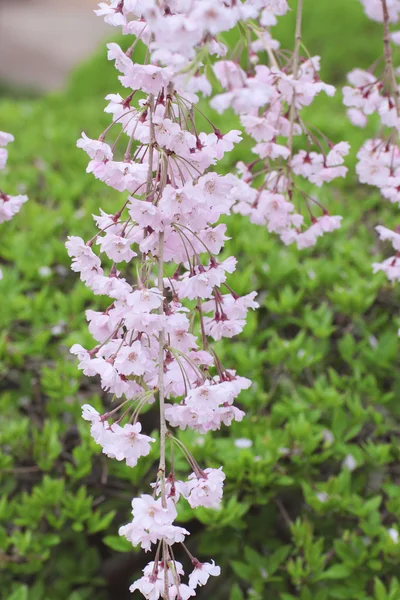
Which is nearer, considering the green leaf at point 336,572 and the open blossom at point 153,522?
the open blossom at point 153,522

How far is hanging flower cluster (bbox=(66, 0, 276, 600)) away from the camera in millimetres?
964

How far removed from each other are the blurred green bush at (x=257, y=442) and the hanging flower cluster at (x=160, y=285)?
2.43ft

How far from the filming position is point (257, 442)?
1864mm

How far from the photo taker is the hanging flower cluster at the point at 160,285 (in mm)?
964

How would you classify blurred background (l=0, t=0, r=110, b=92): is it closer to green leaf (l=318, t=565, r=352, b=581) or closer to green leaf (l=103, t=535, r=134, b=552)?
green leaf (l=103, t=535, r=134, b=552)

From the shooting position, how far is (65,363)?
6.75 feet

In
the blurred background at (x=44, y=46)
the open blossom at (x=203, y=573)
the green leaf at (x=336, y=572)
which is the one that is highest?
the open blossom at (x=203, y=573)

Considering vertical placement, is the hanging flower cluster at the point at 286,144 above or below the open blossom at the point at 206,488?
above

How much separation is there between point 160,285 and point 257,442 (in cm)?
98

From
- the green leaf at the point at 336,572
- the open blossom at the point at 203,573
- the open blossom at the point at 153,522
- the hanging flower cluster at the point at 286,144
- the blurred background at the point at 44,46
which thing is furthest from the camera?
the blurred background at the point at 44,46

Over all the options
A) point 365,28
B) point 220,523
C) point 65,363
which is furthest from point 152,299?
point 365,28

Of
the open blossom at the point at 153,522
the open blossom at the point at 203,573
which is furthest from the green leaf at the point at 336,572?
the open blossom at the point at 153,522

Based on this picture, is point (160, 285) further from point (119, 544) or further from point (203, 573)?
point (119, 544)

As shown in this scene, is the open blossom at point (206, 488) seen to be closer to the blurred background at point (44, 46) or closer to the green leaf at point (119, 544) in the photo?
the green leaf at point (119, 544)
